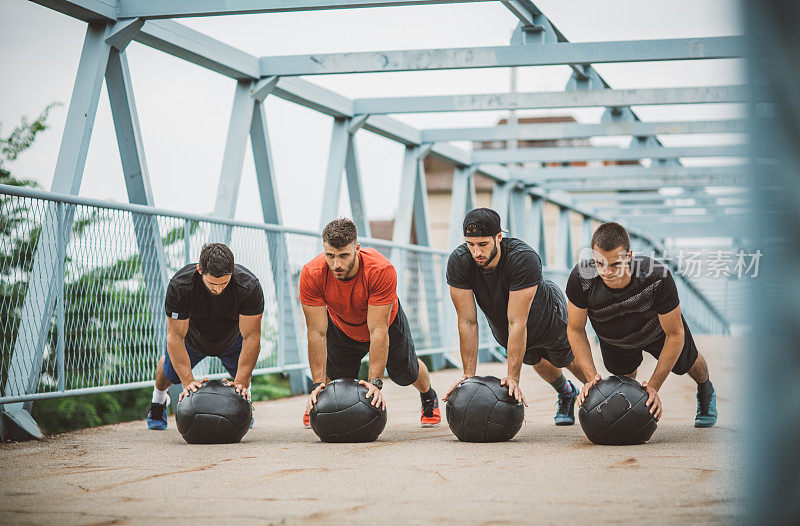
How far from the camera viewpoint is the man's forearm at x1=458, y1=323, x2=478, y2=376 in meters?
6.06

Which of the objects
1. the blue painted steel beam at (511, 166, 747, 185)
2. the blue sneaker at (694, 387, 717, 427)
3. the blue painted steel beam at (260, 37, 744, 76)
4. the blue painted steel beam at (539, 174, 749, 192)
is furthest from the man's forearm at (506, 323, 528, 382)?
the blue painted steel beam at (511, 166, 747, 185)

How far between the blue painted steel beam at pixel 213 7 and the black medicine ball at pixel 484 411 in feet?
10.2

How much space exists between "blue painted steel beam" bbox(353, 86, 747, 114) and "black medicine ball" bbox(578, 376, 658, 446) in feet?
16.7

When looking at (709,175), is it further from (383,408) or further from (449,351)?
(383,408)

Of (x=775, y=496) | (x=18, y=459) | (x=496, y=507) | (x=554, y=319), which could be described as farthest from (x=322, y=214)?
(x=775, y=496)

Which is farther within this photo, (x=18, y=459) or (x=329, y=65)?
(x=329, y=65)

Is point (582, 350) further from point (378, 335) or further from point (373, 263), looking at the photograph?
point (373, 263)

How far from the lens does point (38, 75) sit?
34.5 ft

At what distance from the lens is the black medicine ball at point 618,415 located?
538 centimetres

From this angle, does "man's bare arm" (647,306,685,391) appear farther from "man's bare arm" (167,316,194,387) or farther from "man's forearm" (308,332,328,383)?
"man's bare arm" (167,316,194,387)

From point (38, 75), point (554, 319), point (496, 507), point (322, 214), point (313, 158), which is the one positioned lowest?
point (496, 507)

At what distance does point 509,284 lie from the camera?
605 centimetres

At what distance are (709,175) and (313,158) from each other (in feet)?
27.0

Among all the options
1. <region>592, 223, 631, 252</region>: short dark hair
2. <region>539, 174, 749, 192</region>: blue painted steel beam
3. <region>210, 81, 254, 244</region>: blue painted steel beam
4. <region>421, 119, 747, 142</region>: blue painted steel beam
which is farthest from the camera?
<region>539, 174, 749, 192</region>: blue painted steel beam
